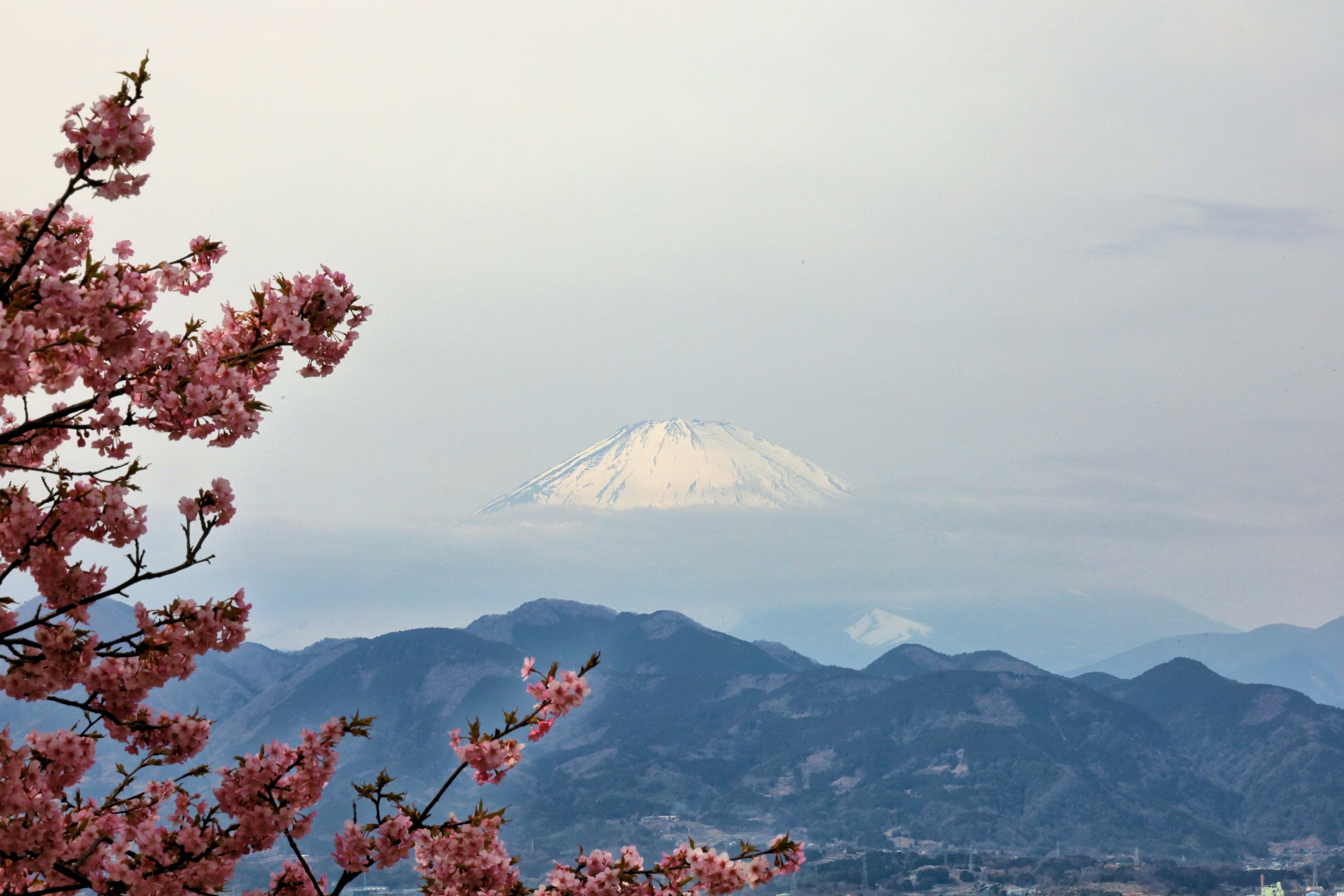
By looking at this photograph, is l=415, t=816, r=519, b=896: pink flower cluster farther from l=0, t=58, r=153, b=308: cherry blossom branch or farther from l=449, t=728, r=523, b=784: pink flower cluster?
l=0, t=58, r=153, b=308: cherry blossom branch

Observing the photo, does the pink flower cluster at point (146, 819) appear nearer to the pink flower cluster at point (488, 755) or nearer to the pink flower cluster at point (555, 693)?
the pink flower cluster at point (488, 755)

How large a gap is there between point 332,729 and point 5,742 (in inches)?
109

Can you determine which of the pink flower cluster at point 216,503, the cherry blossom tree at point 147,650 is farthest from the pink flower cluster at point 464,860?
the pink flower cluster at point 216,503

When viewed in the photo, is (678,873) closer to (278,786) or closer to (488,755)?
(488,755)

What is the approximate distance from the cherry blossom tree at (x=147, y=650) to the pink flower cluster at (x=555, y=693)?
2cm

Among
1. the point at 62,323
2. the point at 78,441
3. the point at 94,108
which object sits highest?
the point at 94,108

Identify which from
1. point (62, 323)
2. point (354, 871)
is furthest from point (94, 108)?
point (354, 871)

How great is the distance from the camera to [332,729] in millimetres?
10711

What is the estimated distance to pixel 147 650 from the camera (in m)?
9.26

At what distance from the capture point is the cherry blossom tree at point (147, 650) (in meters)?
8.59

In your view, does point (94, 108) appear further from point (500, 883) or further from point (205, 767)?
point (500, 883)

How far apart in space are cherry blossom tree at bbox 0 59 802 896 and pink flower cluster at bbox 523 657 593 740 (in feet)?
0.07

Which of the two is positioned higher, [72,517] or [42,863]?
[72,517]

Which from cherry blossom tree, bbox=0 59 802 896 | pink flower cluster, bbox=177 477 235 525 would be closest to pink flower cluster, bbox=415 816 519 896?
cherry blossom tree, bbox=0 59 802 896
